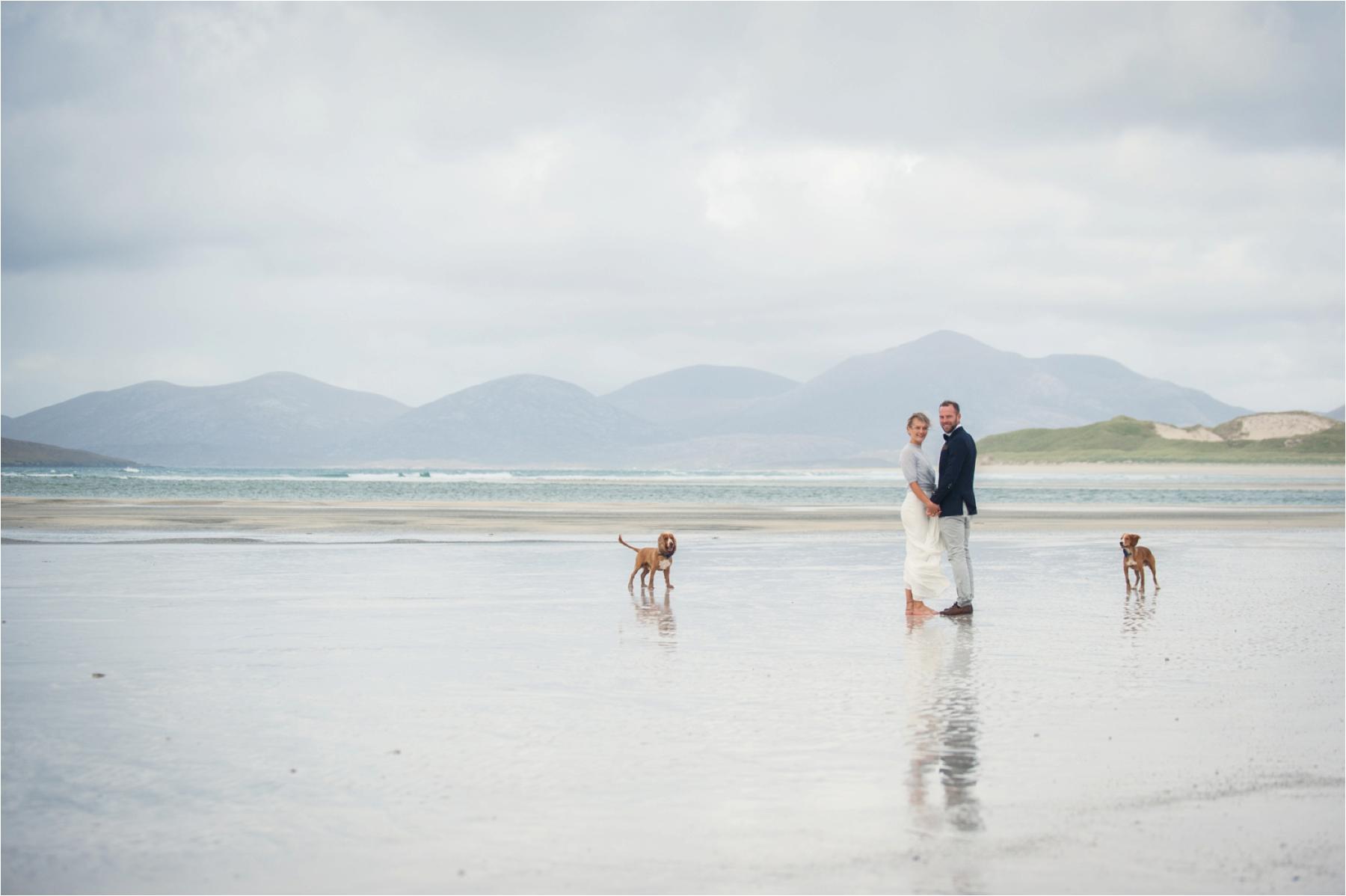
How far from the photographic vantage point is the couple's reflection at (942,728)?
5.66 metres

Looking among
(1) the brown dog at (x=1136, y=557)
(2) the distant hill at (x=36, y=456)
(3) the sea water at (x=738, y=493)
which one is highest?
(2) the distant hill at (x=36, y=456)

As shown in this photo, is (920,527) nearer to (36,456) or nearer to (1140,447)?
(1140,447)

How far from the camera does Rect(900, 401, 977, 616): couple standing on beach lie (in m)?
13.3

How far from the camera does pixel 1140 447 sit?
159125 millimetres

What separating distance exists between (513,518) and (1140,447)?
14100 centimetres

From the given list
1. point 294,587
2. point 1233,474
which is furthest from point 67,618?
point 1233,474

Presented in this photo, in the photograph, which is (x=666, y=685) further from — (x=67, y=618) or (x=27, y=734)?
(x=67, y=618)

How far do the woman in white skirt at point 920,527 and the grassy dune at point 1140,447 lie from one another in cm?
12377

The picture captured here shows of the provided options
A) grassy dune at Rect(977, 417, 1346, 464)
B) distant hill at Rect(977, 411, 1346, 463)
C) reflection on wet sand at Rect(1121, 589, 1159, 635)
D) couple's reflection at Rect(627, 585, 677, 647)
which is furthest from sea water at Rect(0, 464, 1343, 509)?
distant hill at Rect(977, 411, 1346, 463)

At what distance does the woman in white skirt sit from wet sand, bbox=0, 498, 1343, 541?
14.3m

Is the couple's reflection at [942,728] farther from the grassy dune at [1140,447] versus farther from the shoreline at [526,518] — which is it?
the grassy dune at [1140,447]

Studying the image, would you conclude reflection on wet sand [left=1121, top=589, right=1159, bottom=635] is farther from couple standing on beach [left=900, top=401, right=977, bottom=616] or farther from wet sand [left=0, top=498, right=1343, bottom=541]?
wet sand [left=0, top=498, right=1343, bottom=541]

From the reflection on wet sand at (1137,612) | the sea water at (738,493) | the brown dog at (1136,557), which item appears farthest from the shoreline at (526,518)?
the reflection on wet sand at (1137,612)

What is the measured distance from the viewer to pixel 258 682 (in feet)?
29.1
